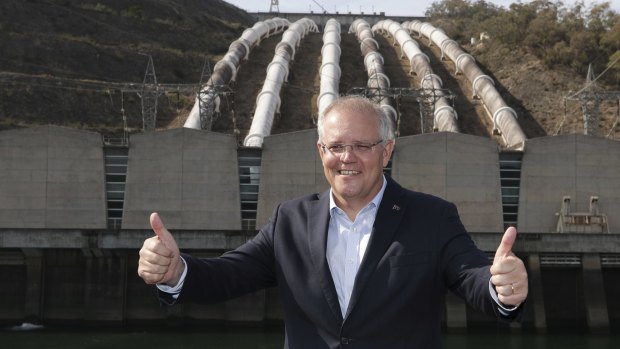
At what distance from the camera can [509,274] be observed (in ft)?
13.3

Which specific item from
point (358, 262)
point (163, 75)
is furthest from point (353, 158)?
point (163, 75)

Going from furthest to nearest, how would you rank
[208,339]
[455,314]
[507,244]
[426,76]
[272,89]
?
[426,76]
[272,89]
[455,314]
[208,339]
[507,244]

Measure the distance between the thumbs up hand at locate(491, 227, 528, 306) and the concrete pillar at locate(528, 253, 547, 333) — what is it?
103 feet

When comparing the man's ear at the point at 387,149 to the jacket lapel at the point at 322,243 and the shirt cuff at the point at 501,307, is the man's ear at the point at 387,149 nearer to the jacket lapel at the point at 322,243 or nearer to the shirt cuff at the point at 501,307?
the jacket lapel at the point at 322,243

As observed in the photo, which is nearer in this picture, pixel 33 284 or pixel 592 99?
pixel 33 284

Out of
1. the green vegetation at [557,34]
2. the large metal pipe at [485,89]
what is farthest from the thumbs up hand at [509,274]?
the green vegetation at [557,34]

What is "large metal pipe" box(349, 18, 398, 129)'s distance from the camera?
210 ft

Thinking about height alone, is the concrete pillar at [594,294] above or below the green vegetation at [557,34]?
below

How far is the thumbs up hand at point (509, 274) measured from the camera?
4.05 m

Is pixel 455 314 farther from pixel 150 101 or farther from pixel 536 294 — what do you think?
pixel 150 101

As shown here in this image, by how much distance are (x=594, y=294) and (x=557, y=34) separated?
60.8m

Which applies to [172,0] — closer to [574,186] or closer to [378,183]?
[574,186]

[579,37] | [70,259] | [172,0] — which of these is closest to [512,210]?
[70,259]

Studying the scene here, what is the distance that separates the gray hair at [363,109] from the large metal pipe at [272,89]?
41.8 meters
